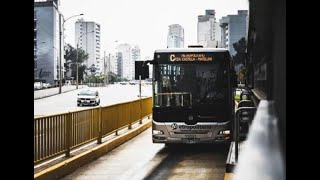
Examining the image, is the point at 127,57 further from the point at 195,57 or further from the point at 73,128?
the point at 73,128

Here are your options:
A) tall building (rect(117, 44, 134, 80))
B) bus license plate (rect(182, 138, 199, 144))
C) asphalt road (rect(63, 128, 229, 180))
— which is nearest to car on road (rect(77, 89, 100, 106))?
tall building (rect(117, 44, 134, 80))

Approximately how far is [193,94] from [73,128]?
10.2 feet

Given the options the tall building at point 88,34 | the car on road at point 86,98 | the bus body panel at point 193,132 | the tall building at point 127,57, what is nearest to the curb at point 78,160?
the bus body panel at point 193,132

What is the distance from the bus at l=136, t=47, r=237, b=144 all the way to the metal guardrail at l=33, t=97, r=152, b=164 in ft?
5.32

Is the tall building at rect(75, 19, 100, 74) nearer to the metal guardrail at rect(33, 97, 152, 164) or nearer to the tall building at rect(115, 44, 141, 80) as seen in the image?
the tall building at rect(115, 44, 141, 80)

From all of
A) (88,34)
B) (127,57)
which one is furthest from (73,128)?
(127,57)

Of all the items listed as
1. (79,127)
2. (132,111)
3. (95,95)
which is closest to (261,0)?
(79,127)

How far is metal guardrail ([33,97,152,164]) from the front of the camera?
866cm

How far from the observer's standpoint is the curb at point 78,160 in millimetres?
8344

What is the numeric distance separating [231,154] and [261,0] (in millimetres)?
5947

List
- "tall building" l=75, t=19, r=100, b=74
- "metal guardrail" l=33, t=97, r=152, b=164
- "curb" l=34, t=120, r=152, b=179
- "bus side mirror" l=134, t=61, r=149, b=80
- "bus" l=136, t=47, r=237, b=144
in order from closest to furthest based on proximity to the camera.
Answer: "curb" l=34, t=120, r=152, b=179
"metal guardrail" l=33, t=97, r=152, b=164
"tall building" l=75, t=19, r=100, b=74
"bus side mirror" l=134, t=61, r=149, b=80
"bus" l=136, t=47, r=237, b=144

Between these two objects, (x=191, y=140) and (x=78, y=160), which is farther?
(x=191, y=140)

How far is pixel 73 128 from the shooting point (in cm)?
1054

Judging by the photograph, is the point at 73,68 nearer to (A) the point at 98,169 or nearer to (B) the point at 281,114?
(A) the point at 98,169
